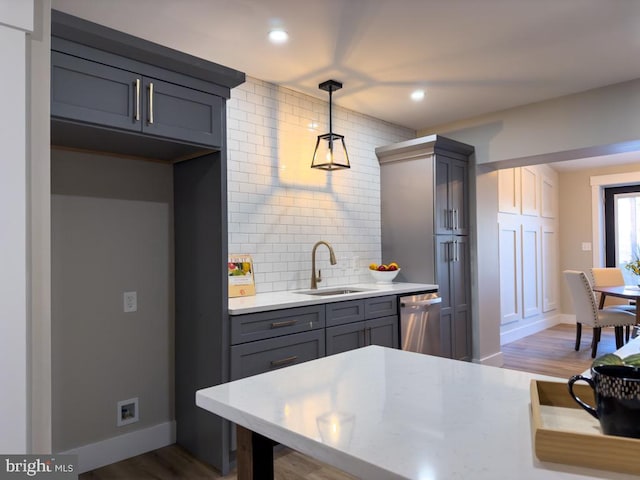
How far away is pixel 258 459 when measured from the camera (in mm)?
1062

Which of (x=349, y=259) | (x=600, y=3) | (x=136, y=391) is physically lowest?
(x=136, y=391)

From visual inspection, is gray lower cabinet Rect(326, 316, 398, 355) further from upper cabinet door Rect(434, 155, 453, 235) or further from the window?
the window

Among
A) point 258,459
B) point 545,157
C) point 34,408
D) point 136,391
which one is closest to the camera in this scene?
point 258,459

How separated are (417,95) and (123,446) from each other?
337 centimetres

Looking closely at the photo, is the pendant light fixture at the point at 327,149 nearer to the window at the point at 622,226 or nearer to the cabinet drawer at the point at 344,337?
the cabinet drawer at the point at 344,337

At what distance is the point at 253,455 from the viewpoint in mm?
1055

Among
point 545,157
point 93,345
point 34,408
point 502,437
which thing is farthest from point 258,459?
point 545,157

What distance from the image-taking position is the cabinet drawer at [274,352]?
2.53 m

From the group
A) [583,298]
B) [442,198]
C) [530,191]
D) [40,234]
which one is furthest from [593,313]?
[40,234]

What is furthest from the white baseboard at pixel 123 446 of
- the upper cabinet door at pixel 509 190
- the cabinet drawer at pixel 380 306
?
the upper cabinet door at pixel 509 190

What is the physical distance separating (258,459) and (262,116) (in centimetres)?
279

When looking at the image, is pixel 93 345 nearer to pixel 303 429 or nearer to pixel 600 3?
pixel 303 429

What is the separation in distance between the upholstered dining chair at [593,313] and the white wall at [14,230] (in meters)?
5.13

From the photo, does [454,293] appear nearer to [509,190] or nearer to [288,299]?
[288,299]
